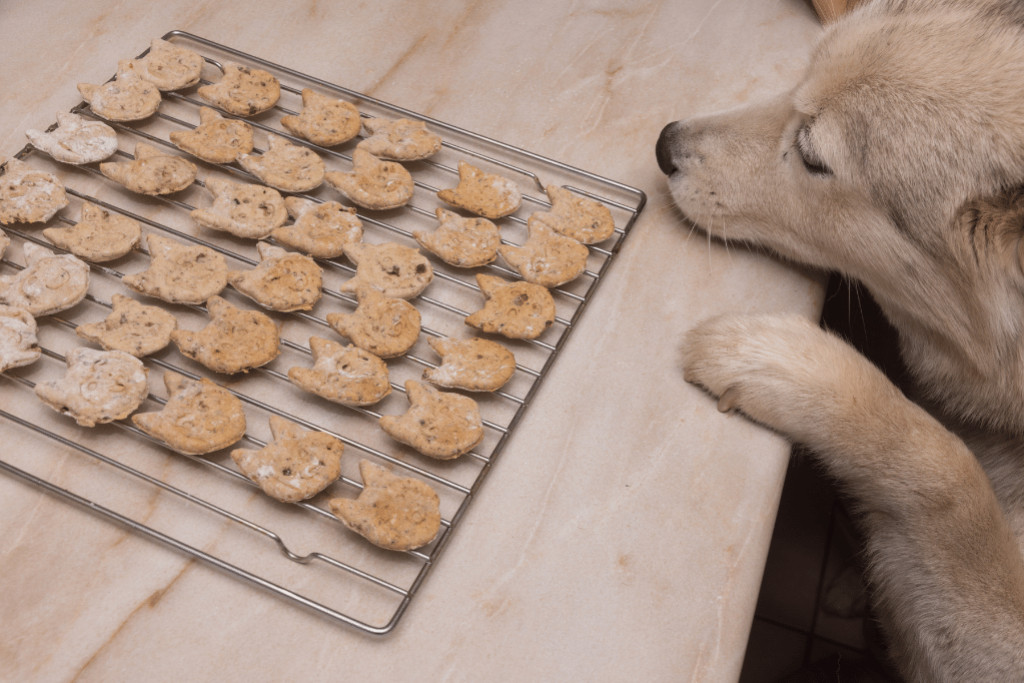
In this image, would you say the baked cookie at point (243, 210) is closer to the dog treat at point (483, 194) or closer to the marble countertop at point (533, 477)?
the dog treat at point (483, 194)

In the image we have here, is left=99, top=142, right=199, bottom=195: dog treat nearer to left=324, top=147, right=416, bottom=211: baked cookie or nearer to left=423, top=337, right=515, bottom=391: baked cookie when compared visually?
left=324, top=147, right=416, bottom=211: baked cookie

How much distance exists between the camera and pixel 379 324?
1208mm

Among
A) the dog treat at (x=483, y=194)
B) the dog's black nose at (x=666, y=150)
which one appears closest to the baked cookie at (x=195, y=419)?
the dog treat at (x=483, y=194)

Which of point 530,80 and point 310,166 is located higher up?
point 530,80

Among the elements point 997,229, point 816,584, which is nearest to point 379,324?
point 997,229

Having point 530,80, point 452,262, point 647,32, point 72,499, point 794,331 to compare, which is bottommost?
point 72,499

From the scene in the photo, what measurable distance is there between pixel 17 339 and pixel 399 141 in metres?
0.64

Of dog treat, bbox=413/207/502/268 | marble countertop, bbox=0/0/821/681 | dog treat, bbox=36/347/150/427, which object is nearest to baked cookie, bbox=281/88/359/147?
marble countertop, bbox=0/0/821/681

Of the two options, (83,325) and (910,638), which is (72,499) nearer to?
(83,325)

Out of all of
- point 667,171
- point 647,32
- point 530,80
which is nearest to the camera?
point 667,171

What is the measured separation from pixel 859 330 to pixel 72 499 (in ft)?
5.00

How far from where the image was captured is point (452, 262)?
1.30 m

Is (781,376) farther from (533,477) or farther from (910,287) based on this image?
(533,477)

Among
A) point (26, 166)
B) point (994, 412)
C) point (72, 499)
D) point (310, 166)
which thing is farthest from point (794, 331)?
point (26, 166)
